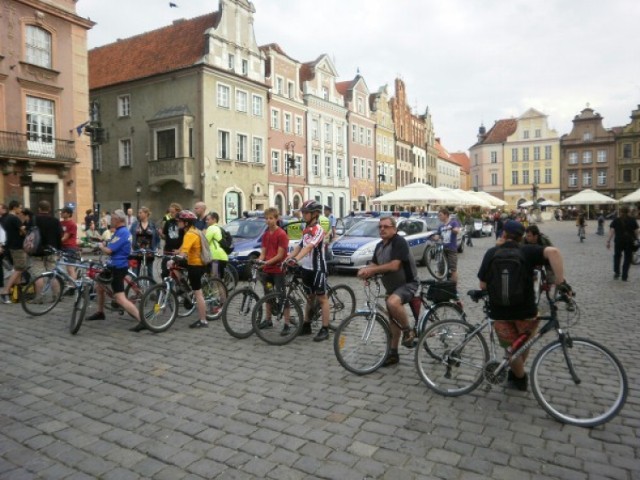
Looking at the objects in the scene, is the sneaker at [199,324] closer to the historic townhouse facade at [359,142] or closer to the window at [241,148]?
the window at [241,148]

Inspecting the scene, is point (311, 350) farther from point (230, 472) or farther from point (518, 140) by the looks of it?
point (518, 140)

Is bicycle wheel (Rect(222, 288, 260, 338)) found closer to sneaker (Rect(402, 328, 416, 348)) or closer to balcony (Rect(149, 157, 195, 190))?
sneaker (Rect(402, 328, 416, 348))

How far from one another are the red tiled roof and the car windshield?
872 inches

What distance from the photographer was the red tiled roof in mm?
34688

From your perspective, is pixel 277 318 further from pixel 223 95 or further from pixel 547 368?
pixel 223 95

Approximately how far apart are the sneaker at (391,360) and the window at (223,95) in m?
31.0

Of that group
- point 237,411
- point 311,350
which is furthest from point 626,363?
point 237,411

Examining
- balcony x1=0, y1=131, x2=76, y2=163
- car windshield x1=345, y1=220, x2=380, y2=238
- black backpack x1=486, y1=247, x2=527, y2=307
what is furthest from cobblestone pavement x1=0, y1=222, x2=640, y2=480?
balcony x1=0, y1=131, x2=76, y2=163

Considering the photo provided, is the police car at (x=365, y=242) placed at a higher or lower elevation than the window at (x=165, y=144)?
lower

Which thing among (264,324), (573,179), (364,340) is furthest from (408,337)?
(573,179)

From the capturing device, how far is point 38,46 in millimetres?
25141

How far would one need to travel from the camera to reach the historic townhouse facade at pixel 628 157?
72.6 meters

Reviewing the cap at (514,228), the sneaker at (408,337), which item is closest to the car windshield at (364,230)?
the sneaker at (408,337)

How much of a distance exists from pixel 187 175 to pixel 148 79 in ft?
25.3
